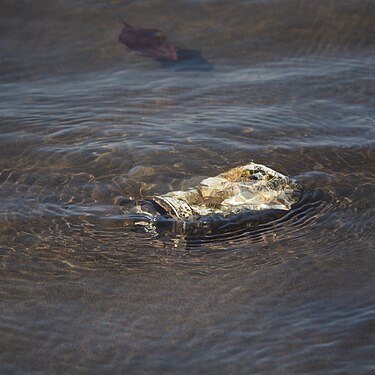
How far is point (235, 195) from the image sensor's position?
4.48 metres

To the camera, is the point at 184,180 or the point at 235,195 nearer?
the point at 235,195

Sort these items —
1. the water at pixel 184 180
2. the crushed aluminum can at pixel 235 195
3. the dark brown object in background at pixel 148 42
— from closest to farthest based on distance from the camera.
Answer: the water at pixel 184 180, the crushed aluminum can at pixel 235 195, the dark brown object in background at pixel 148 42

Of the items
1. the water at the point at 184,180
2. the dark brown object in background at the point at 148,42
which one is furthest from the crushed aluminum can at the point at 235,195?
the dark brown object in background at the point at 148,42

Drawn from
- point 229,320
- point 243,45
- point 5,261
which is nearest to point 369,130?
point 243,45

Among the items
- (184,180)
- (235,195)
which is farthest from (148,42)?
(235,195)

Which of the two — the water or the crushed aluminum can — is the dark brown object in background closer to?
the water

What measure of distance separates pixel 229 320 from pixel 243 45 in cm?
353

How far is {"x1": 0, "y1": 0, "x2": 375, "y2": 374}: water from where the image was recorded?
365cm

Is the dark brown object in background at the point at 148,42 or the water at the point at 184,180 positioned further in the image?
the dark brown object in background at the point at 148,42

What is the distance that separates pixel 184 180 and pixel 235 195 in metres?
0.55

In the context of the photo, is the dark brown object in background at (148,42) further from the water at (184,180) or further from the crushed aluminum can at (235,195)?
the crushed aluminum can at (235,195)

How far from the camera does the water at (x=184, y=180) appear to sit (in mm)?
3646

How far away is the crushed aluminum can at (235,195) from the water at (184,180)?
118mm

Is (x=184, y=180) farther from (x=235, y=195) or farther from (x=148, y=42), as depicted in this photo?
(x=148, y=42)
